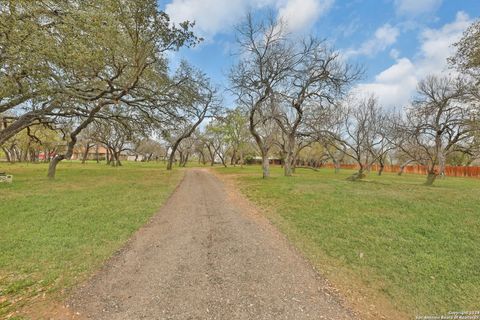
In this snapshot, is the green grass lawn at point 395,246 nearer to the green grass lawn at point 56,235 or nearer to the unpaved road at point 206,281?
the unpaved road at point 206,281

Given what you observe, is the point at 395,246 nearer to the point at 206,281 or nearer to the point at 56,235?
the point at 206,281

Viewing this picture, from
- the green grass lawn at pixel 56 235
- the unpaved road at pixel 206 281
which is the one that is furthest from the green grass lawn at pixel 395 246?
the green grass lawn at pixel 56 235

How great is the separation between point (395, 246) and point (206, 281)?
13.6 ft

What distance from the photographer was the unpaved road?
9.77ft

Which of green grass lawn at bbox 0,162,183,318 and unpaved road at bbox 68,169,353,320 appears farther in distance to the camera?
green grass lawn at bbox 0,162,183,318

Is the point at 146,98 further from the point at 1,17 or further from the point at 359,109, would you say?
the point at 359,109

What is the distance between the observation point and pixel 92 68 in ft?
35.5

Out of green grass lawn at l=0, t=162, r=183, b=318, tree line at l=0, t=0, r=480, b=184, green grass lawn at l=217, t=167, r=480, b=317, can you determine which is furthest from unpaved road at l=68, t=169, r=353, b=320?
tree line at l=0, t=0, r=480, b=184

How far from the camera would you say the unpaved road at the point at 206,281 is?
2977 mm

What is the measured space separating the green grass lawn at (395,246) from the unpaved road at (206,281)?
62cm

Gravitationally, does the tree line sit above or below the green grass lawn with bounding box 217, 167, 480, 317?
above

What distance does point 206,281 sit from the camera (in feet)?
11.9

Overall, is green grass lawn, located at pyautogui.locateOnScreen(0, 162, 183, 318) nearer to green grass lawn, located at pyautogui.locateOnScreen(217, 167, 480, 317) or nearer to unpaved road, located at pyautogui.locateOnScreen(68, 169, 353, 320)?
unpaved road, located at pyautogui.locateOnScreen(68, 169, 353, 320)

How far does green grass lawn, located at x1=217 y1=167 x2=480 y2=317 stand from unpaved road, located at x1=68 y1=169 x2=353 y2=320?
24.5 inches
